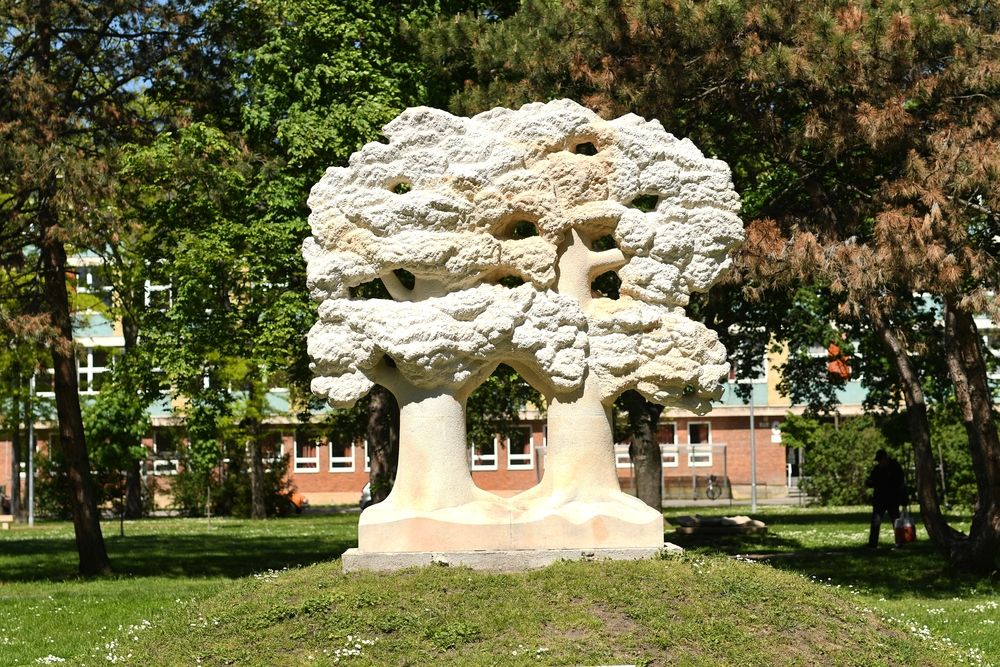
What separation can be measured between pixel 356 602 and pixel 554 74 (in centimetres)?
860

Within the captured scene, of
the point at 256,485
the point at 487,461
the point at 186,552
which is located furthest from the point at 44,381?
the point at 487,461

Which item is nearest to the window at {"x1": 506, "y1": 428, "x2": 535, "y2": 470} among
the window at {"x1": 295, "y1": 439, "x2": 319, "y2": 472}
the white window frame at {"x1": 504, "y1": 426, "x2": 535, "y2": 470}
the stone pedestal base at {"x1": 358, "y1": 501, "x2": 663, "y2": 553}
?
the white window frame at {"x1": 504, "y1": 426, "x2": 535, "y2": 470}

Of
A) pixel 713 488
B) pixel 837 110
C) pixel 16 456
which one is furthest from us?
pixel 713 488

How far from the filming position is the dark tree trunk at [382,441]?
25.1 m

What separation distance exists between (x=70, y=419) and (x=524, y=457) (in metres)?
28.3

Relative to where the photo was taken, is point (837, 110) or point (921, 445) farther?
point (921, 445)

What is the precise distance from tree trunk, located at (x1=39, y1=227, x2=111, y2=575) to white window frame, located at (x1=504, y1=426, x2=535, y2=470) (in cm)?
2671

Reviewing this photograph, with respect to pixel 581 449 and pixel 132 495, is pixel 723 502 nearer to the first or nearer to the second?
pixel 132 495

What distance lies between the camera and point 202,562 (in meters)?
23.8

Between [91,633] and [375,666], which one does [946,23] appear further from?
[91,633]

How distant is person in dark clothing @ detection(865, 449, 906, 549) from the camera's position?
22.9m

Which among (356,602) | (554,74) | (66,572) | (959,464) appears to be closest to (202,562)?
(66,572)

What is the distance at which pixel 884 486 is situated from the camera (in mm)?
22984

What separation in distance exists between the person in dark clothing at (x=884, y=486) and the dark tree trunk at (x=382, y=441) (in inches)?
321
